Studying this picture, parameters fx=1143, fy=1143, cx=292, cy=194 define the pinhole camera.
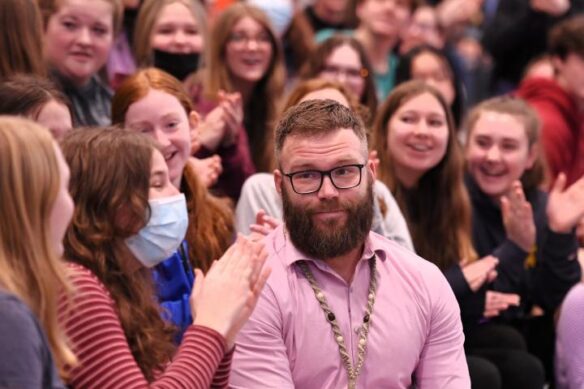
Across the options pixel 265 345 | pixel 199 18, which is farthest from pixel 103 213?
pixel 199 18

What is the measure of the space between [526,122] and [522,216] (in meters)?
0.58

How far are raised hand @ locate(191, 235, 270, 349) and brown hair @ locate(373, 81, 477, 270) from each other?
5.38 ft

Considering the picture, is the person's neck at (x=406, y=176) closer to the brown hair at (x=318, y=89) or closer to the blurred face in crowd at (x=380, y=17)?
the brown hair at (x=318, y=89)

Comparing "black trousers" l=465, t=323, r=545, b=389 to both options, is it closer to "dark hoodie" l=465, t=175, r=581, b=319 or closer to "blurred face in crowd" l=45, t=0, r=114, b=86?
"dark hoodie" l=465, t=175, r=581, b=319

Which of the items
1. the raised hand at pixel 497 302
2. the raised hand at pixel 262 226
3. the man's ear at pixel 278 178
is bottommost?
the raised hand at pixel 497 302

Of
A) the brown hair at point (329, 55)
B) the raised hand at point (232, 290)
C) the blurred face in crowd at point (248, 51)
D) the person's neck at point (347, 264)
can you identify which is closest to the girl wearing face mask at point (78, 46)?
the blurred face in crowd at point (248, 51)

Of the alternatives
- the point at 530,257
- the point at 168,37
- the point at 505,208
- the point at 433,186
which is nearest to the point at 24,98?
the point at 168,37

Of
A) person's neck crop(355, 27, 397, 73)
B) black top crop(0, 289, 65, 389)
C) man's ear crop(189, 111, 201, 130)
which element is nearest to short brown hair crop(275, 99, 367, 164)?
man's ear crop(189, 111, 201, 130)

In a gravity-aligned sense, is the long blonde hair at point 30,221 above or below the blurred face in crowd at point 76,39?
below

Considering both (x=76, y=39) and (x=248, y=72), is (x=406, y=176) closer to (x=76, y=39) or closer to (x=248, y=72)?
(x=248, y=72)

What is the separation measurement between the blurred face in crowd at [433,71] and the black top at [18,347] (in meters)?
3.99

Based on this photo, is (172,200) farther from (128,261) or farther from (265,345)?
(265,345)

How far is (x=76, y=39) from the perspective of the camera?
14.6 ft

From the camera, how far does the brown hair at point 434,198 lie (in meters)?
4.52
